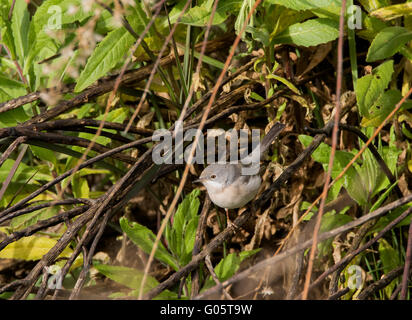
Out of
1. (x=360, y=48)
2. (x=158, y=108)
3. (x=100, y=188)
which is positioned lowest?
(x=100, y=188)

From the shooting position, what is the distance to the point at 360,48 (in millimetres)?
3156

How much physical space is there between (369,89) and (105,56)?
4.25 ft

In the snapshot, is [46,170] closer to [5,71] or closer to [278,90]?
[5,71]

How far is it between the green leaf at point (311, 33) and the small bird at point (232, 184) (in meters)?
0.46

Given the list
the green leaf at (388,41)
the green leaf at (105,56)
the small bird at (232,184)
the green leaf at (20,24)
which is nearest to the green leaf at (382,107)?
the green leaf at (388,41)

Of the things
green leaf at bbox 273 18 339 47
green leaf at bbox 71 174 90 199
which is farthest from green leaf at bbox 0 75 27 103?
green leaf at bbox 273 18 339 47

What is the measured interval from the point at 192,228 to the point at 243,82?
3.29 ft

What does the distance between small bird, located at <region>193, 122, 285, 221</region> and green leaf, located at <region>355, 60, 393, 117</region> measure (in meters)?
0.47

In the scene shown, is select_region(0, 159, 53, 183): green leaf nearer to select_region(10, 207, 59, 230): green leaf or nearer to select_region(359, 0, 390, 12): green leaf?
select_region(10, 207, 59, 230): green leaf

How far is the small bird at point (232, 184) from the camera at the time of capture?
273 cm

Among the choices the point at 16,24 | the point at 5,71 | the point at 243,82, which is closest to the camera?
the point at 16,24

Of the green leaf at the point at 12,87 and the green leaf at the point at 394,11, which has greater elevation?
the green leaf at the point at 394,11

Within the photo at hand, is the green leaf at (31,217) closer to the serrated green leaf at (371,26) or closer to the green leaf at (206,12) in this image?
the green leaf at (206,12)

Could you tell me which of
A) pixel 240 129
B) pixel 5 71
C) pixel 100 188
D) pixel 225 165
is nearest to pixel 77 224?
pixel 225 165
